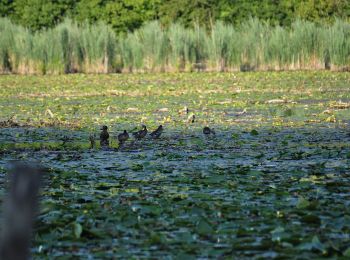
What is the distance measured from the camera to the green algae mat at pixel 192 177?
276 inches

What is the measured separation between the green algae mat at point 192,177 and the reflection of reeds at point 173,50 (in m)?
11.1

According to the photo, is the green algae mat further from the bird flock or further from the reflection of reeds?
the reflection of reeds

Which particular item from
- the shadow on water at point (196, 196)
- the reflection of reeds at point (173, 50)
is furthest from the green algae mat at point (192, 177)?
the reflection of reeds at point (173, 50)

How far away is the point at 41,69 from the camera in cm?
3412

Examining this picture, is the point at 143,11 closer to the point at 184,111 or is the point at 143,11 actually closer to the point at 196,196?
the point at 184,111

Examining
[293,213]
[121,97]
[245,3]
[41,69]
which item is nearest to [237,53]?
[41,69]

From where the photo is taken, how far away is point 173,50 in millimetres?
35250

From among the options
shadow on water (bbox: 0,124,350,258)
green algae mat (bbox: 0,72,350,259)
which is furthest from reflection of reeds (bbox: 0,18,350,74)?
shadow on water (bbox: 0,124,350,258)

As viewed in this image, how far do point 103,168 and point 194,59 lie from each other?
2434 cm

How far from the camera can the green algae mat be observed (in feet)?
23.0

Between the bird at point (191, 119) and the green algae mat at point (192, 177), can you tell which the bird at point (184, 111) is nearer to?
the green algae mat at point (192, 177)

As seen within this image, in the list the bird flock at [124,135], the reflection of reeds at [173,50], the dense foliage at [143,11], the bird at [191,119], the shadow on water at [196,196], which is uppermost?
the dense foliage at [143,11]

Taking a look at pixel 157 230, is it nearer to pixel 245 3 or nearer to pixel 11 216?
pixel 11 216

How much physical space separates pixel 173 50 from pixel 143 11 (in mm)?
23804
